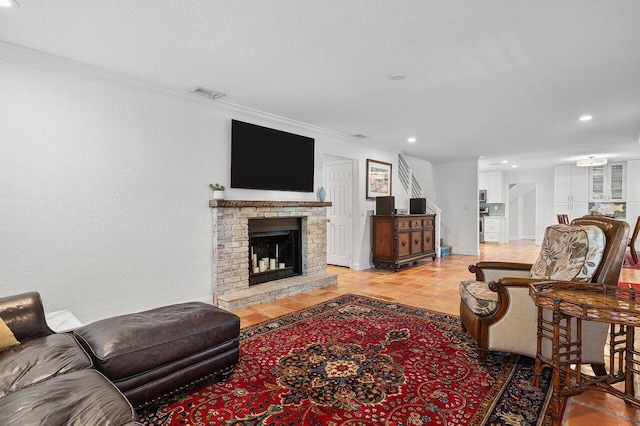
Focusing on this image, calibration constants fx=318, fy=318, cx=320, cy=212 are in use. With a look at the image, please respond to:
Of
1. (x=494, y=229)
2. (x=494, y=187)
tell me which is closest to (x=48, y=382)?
(x=494, y=229)

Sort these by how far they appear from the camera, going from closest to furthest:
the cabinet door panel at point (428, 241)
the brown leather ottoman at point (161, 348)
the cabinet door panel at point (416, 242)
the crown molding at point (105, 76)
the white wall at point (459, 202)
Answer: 1. the brown leather ottoman at point (161, 348)
2. the crown molding at point (105, 76)
3. the cabinet door panel at point (416, 242)
4. the cabinet door panel at point (428, 241)
5. the white wall at point (459, 202)

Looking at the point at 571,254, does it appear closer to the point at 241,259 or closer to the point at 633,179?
the point at 241,259

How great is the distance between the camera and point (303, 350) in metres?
2.56

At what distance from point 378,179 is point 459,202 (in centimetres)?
292

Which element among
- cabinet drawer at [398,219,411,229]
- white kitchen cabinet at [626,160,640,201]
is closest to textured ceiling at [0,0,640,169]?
cabinet drawer at [398,219,411,229]

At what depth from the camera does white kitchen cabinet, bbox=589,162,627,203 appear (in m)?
8.57

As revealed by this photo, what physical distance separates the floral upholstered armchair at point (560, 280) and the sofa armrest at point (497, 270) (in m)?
0.27

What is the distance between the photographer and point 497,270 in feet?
9.44

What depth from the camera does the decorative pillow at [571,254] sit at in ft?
6.86

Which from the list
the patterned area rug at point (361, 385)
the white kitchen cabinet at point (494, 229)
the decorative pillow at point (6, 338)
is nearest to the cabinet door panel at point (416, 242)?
the patterned area rug at point (361, 385)

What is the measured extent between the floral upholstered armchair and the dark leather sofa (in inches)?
86.6

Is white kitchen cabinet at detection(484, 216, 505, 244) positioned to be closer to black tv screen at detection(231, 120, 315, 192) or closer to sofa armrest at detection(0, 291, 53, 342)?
black tv screen at detection(231, 120, 315, 192)

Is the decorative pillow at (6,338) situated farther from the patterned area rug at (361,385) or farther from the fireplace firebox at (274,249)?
the fireplace firebox at (274,249)

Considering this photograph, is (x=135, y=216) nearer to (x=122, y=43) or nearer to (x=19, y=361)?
Result: (x=122, y=43)
